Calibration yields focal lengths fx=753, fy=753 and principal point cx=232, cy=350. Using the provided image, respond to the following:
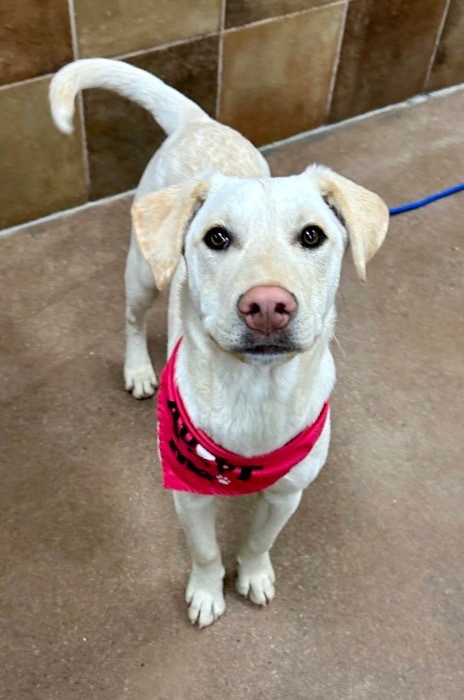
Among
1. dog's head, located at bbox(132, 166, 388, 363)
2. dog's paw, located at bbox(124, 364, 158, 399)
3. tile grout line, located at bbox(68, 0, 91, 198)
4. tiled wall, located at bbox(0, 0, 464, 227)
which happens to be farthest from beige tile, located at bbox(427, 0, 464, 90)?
dog's head, located at bbox(132, 166, 388, 363)

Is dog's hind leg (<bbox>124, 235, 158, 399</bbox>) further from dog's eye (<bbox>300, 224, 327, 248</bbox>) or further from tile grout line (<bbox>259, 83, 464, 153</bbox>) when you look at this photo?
tile grout line (<bbox>259, 83, 464, 153</bbox>)

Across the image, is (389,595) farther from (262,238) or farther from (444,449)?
(262,238)

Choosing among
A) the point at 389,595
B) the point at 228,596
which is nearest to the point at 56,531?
the point at 228,596

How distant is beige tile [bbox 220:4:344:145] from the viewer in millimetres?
2465

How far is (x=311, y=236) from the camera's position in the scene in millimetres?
1157

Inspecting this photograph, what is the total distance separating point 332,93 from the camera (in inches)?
110

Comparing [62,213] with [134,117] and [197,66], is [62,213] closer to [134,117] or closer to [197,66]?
[134,117]

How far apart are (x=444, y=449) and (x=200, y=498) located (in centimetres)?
80

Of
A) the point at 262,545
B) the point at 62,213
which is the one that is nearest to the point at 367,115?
the point at 62,213

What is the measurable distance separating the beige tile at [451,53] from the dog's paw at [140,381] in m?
1.88

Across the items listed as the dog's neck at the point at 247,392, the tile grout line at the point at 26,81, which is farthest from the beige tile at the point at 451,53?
the dog's neck at the point at 247,392

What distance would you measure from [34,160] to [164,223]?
49.6 inches

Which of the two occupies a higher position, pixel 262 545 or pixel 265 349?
pixel 265 349

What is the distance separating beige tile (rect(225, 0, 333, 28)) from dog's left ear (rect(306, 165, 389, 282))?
133 centimetres
